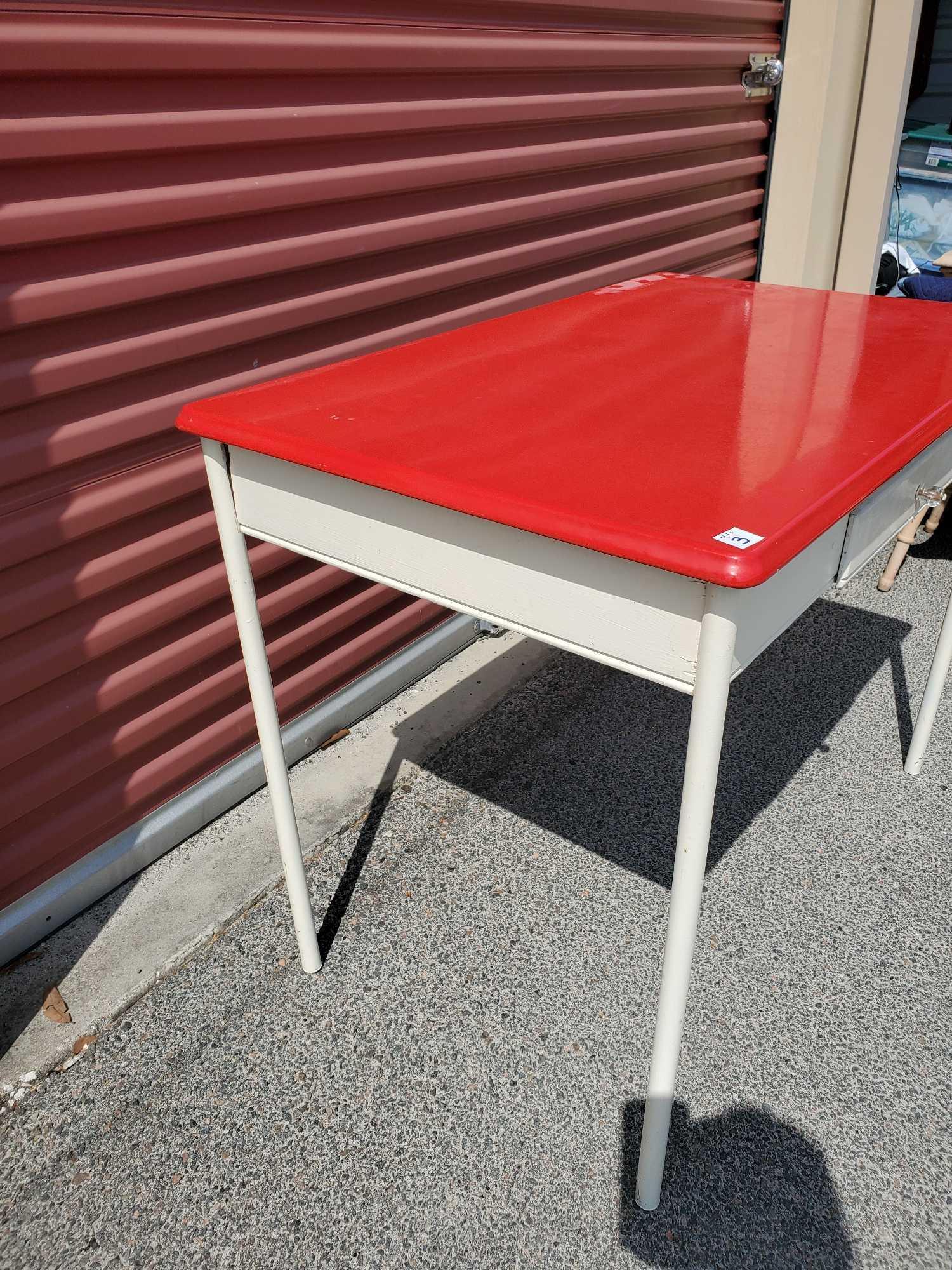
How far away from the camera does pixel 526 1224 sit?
1.59 meters

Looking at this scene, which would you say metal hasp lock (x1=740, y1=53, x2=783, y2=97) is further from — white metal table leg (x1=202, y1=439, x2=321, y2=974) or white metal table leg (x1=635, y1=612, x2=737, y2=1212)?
white metal table leg (x1=635, y1=612, x2=737, y2=1212)

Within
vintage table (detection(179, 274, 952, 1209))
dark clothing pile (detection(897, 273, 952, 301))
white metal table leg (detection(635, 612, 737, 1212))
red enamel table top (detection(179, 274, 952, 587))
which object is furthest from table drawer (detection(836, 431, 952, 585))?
dark clothing pile (detection(897, 273, 952, 301))

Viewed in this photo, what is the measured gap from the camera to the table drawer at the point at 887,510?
1452 millimetres

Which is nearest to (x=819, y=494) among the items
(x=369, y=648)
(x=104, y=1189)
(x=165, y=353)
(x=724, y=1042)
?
(x=724, y=1042)

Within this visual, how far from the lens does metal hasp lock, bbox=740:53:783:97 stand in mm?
3730

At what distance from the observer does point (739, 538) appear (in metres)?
1.06

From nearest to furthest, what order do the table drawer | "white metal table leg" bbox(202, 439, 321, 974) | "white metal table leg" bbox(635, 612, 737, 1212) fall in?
"white metal table leg" bbox(635, 612, 737, 1212) → the table drawer → "white metal table leg" bbox(202, 439, 321, 974)

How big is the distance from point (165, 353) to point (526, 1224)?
70.4 inches

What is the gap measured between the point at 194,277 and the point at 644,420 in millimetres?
1085

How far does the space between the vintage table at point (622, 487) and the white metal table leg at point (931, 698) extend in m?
0.65

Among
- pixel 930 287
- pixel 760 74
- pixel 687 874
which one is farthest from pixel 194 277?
pixel 930 287

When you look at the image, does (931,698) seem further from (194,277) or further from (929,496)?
(194,277)

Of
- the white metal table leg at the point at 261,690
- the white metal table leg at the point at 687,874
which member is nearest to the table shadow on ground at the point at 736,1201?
the white metal table leg at the point at 687,874

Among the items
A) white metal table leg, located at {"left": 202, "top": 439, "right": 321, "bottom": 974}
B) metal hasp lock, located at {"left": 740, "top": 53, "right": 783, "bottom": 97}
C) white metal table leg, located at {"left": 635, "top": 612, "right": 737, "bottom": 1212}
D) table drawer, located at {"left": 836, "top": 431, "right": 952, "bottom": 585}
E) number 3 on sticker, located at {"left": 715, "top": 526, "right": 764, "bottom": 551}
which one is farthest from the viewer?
metal hasp lock, located at {"left": 740, "top": 53, "right": 783, "bottom": 97}
